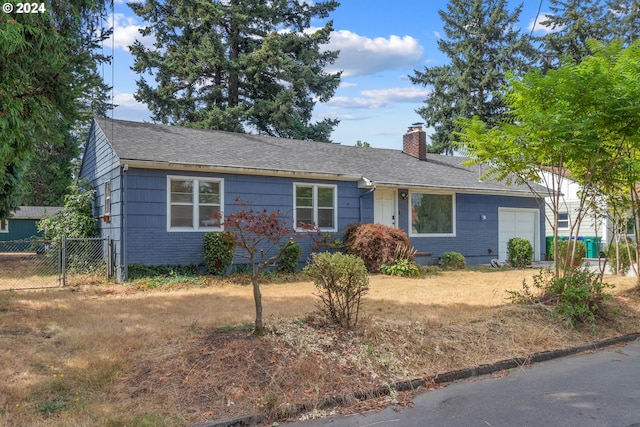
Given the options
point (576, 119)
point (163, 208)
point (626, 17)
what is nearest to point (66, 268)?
point (163, 208)

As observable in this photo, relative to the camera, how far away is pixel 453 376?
16.2 feet

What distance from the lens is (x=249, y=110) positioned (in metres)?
25.1

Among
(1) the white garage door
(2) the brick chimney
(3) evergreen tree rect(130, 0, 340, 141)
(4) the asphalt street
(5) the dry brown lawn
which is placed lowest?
(4) the asphalt street

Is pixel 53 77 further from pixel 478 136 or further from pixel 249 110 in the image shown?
pixel 249 110

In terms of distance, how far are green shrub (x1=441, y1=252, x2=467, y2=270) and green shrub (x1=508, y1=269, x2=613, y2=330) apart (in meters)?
7.55

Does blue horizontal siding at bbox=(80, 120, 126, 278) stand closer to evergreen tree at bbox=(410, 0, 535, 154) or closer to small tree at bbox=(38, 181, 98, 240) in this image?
small tree at bbox=(38, 181, 98, 240)

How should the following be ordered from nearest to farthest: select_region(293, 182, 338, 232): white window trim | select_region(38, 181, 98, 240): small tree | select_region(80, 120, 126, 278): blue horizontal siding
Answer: select_region(80, 120, 126, 278): blue horizontal siding, select_region(293, 182, 338, 232): white window trim, select_region(38, 181, 98, 240): small tree

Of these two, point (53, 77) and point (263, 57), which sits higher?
point (263, 57)

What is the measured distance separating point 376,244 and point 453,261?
3461 mm

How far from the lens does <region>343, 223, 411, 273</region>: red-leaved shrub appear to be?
12.9m

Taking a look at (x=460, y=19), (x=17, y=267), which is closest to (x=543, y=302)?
(x=17, y=267)

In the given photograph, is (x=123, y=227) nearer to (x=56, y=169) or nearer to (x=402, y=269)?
(x=402, y=269)

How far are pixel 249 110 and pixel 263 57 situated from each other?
10.2ft

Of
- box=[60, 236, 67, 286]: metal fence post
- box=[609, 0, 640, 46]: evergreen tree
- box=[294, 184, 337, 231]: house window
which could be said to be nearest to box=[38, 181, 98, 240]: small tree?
box=[60, 236, 67, 286]: metal fence post
